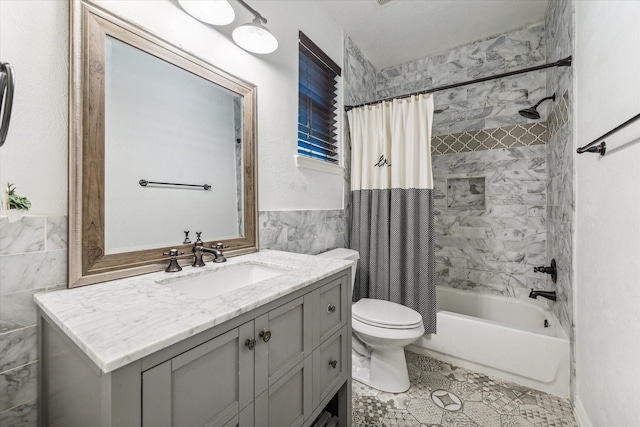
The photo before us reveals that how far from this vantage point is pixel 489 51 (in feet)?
8.26

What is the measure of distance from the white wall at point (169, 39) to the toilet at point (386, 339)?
87cm

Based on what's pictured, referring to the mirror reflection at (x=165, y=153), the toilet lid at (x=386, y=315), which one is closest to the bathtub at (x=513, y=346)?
the toilet lid at (x=386, y=315)

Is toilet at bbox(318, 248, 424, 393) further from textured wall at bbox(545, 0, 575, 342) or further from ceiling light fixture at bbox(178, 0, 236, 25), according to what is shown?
ceiling light fixture at bbox(178, 0, 236, 25)

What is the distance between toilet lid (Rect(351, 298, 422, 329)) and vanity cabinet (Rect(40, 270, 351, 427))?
574mm

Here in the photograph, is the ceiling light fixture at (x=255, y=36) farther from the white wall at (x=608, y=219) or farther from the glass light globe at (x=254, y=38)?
the white wall at (x=608, y=219)

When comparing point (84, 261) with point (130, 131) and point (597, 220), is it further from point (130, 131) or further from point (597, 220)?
point (597, 220)

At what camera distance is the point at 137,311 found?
2.20ft

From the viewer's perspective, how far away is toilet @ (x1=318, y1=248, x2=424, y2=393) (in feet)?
5.27

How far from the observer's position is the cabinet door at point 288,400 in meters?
0.81

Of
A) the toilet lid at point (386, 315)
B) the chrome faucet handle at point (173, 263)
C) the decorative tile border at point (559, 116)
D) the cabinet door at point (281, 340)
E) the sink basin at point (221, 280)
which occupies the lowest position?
the toilet lid at point (386, 315)

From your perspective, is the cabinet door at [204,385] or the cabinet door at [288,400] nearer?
the cabinet door at [204,385]

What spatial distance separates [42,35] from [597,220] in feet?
7.36

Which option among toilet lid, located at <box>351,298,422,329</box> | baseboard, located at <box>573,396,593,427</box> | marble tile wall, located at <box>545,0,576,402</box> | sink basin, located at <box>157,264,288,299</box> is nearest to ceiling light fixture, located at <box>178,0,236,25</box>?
sink basin, located at <box>157,264,288,299</box>

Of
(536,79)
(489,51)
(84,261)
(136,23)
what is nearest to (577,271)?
(536,79)
